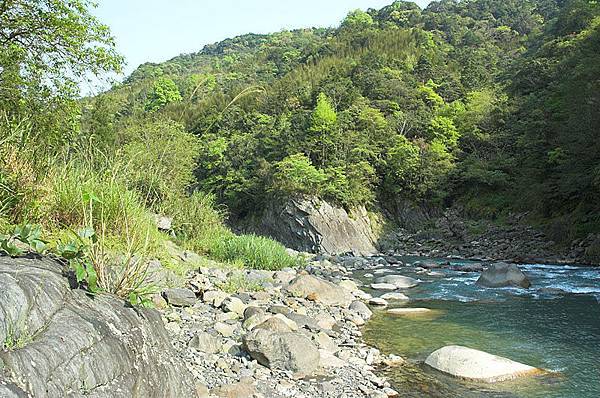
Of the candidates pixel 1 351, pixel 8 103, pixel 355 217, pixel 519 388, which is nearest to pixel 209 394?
pixel 1 351

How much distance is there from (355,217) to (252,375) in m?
25.3

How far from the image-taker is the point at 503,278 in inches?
504

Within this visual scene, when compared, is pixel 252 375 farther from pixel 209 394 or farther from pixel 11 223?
pixel 11 223

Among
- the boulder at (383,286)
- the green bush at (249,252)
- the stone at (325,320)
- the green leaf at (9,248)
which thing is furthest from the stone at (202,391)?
the boulder at (383,286)

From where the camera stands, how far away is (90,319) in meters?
2.78

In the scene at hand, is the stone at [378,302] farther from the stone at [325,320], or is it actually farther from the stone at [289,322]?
the stone at [289,322]

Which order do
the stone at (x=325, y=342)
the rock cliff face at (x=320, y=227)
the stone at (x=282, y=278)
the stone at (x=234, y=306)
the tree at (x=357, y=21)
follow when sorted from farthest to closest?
1. the tree at (x=357, y=21)
2. the rock cliff face at (x=320, y=227)
3. the stone at (x=282, y=278)
4. the stone at (x=234, y=306)
5. the stone at (x=325, y=342)

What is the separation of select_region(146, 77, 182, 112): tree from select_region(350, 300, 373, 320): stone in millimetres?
8038

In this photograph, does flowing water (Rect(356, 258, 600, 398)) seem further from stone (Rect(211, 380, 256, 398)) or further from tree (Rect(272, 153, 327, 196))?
tree (Rect(272, 153, 327, 196))

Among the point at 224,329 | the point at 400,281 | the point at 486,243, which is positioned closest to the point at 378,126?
the point at 486,243

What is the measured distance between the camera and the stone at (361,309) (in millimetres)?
9133

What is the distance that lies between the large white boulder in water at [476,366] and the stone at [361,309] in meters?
2.67

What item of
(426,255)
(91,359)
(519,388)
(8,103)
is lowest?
(426,255)

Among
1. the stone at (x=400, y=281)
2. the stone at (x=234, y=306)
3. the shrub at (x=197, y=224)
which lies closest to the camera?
the stone at (x=234, y=306)
